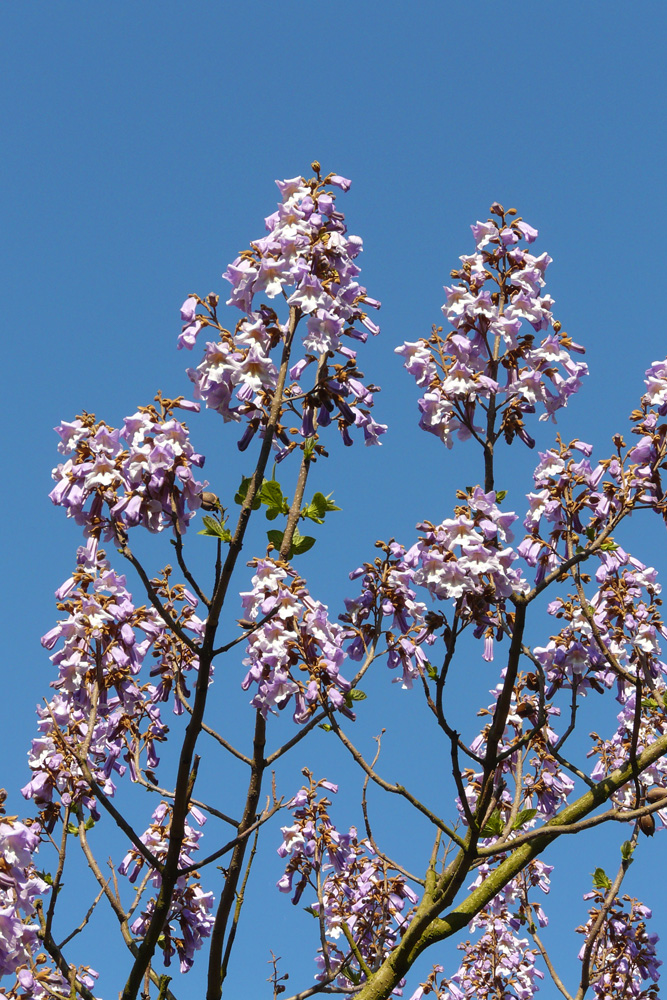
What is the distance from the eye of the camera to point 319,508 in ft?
18.7

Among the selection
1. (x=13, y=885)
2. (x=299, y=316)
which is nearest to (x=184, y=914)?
(x=13, y=885)

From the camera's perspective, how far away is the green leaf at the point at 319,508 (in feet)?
18.7

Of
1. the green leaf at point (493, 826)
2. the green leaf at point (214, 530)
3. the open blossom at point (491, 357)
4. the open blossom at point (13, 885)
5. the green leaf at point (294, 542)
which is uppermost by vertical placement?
the open blossom at point (491, 357)

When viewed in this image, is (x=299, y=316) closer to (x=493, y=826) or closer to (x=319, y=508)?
(x=319, y=508)

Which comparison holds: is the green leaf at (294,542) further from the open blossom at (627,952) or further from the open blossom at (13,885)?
the open blossom at (627,952)

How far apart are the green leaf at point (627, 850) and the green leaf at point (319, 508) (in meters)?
3.86

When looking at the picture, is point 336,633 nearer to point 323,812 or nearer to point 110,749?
point 110,749

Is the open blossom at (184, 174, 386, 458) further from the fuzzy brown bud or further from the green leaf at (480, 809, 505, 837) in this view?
the green leaf at (480, 809, 505, 837)

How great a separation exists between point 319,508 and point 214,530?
2.61 ft

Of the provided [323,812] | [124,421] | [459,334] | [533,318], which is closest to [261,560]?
[124,421]

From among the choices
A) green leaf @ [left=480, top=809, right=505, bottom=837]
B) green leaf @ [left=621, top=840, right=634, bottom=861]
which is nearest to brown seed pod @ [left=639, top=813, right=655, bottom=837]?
green leaf @ [left=621, top=840, right=634, bottom=861]

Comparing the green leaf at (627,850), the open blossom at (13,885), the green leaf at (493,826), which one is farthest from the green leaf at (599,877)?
the open blossom at (13,885)

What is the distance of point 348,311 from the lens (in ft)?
17.5

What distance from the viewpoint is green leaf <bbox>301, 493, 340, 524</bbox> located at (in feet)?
18.7
